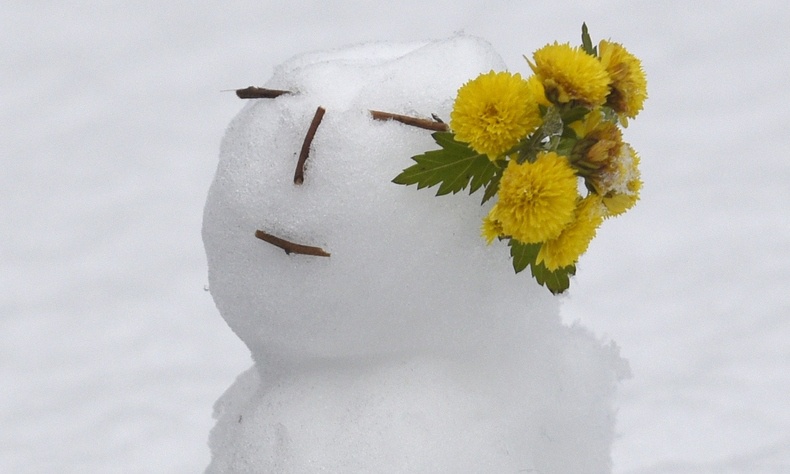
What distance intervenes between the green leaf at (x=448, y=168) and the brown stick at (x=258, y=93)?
17cm

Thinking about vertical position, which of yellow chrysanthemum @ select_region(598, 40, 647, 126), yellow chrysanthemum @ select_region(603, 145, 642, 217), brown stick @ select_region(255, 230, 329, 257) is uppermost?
yellow chrysanthemum @ select_region(598, 40, 647, 126)

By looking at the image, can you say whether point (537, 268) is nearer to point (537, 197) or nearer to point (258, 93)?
point (537, 197)

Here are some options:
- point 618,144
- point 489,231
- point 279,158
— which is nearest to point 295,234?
point 279,158

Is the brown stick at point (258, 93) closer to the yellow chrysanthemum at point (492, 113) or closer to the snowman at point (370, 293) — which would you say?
the snowman at point (370, 293)

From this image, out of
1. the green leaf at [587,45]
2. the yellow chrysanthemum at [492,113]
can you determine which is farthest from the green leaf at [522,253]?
the green leaf at [587,45]

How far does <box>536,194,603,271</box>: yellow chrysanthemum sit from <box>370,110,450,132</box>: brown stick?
0.15 m

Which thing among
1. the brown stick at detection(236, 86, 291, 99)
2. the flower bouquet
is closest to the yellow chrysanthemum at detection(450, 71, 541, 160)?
the flower bouquet

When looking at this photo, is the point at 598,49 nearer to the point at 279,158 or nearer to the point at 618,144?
the point at 618,144

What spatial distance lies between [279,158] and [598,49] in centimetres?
34

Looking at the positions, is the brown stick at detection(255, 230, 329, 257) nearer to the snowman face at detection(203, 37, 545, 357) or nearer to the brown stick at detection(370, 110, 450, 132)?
the snowman face at detection(203, 37, 545, 357)

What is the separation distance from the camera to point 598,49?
139 centimetres

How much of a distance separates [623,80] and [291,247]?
37 cm

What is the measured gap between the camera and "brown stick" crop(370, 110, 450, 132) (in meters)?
1.34

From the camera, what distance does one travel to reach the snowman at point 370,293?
1361 mm
